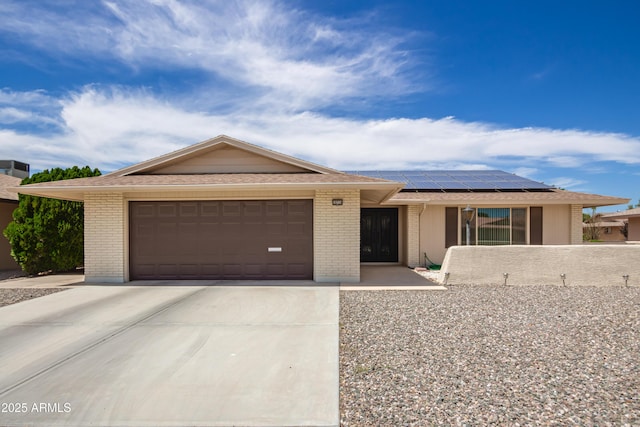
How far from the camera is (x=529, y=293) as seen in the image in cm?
820

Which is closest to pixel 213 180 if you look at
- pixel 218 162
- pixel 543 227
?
pixel 218 162

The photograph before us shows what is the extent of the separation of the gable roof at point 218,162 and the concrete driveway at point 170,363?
14.9ft

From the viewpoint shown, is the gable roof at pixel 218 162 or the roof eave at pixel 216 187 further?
the gable roof at pixel 218 162

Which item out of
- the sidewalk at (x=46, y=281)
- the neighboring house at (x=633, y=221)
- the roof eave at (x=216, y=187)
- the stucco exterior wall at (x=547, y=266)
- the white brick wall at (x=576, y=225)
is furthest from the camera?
the neighboring house at (x=633, y=221)

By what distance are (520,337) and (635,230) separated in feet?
87.3

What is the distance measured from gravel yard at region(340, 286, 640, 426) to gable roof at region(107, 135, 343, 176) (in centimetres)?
471

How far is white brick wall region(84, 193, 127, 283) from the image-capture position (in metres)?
9.68

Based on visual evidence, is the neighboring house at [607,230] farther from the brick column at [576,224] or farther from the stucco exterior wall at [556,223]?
the stucco exterior wall at [556,223]

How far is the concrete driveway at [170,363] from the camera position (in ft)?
10.0

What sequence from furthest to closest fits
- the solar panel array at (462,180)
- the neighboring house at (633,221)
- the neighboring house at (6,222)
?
the neighboring house at (633,221)
the solar panel array at (462,180)
the neighboring house at (6,222)

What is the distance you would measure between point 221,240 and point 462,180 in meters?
11.1

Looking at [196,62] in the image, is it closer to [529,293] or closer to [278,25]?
[278,25]

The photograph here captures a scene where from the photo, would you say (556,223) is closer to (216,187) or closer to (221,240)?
(221,240)

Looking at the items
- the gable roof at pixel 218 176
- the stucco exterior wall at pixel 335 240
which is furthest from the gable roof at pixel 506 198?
the stucco exterior wall at pixel 335 240
